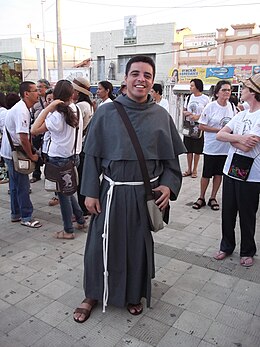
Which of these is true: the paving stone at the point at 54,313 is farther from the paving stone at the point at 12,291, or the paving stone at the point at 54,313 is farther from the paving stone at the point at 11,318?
the paving stone at the point at 12,291

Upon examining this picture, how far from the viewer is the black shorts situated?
4355 mm

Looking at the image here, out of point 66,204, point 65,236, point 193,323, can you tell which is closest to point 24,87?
point 66,204

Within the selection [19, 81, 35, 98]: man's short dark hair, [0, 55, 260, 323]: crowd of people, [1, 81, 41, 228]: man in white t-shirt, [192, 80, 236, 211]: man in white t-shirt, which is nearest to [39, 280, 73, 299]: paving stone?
[0, 55, 260, 323]: crowd of people

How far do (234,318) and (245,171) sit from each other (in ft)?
4.06

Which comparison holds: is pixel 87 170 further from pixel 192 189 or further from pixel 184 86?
pixel 184 86

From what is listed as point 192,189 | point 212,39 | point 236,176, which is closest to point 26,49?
point 212,39

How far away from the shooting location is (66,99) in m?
3.43

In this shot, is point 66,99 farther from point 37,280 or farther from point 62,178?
point 37,280

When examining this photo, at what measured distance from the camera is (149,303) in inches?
93.9

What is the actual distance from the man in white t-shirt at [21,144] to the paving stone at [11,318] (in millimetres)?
1627

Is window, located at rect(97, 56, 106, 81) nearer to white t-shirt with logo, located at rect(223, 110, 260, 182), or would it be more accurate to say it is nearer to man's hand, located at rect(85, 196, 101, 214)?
white t-shirt with logo, located at rect(223, 110, 260, 182)

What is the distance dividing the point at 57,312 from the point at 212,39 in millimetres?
19160

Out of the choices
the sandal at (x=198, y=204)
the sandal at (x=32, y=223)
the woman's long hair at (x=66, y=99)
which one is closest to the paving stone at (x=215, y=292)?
the sandal at (x=198, y=204)

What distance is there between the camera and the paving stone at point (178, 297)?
253 cm
